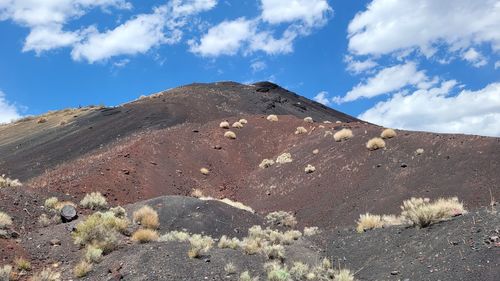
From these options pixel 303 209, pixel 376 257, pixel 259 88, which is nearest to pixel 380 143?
pixel 303 209

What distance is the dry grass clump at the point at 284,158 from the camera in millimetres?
29605

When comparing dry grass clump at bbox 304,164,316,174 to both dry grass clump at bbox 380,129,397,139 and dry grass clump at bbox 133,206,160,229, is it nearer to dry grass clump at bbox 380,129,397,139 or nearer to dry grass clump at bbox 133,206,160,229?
dry grass clump at bbox 380,129,397,139

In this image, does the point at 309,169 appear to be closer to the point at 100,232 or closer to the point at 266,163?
the point at 266,163

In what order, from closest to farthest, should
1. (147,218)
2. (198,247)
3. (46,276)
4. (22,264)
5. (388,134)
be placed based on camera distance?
(46,276) < (22,264) < (198,247) < (147,218) < (388,134)

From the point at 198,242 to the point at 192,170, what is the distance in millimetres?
16331

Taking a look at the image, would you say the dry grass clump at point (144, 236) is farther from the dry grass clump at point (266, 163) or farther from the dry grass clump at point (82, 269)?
the dry grass clump at point (266, 163)

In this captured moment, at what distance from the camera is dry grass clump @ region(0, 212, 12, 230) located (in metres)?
14.7

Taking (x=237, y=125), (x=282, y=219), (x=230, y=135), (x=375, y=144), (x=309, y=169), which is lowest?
(x=282, y=219)

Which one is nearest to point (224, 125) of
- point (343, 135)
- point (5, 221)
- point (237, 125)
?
point (237, 125)

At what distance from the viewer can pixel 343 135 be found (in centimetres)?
2881

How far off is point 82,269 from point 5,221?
452 centimetres

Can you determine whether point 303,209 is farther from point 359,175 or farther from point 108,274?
point 108,274

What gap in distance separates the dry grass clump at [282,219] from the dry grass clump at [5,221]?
970 cm

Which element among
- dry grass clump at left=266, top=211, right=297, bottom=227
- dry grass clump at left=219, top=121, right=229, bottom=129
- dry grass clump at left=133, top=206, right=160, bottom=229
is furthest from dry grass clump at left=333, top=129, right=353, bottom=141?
dry grass clump at left=133, top=206, right=160, bottom=229
